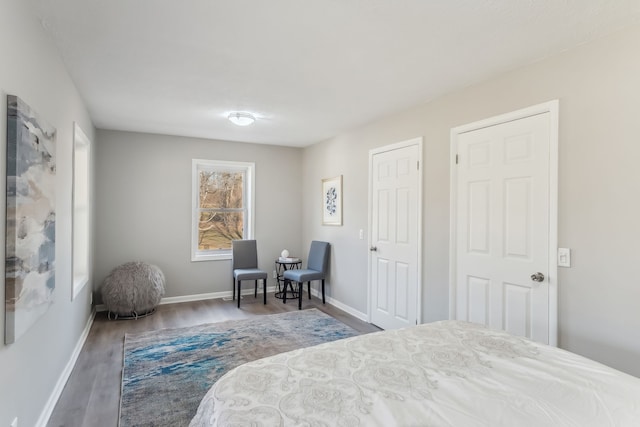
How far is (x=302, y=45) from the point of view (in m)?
2.20

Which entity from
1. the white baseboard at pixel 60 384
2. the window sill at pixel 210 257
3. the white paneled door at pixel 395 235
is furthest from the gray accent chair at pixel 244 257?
the white baseboard at pixel 60 384

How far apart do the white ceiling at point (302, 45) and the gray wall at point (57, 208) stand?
0.19 m

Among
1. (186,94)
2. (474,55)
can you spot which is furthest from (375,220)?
(186,94)

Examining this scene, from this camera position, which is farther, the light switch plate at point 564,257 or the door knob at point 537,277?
the door knob at point 537,277

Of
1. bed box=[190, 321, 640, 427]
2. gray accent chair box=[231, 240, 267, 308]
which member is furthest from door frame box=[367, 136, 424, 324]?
bed box=[190, 321, 640, 427]

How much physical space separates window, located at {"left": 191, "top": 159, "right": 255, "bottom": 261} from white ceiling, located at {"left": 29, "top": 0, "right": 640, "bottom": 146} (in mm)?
1801

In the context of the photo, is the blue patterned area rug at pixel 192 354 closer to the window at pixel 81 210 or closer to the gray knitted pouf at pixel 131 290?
the gray knitted pouf at pixel 131 290

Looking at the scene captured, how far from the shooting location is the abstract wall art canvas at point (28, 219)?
1.49 metres

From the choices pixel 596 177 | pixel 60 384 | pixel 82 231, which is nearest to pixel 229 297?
pixel 82 231

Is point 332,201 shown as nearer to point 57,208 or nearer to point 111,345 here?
point 111,345

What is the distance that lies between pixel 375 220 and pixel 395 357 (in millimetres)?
2527

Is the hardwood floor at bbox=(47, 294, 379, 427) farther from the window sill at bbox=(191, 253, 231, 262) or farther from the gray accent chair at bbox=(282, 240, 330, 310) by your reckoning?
the window sill at bbox=(191, 253, 231, 262)

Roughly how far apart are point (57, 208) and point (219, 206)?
117 inches

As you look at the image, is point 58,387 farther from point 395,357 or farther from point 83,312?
point 395,357
